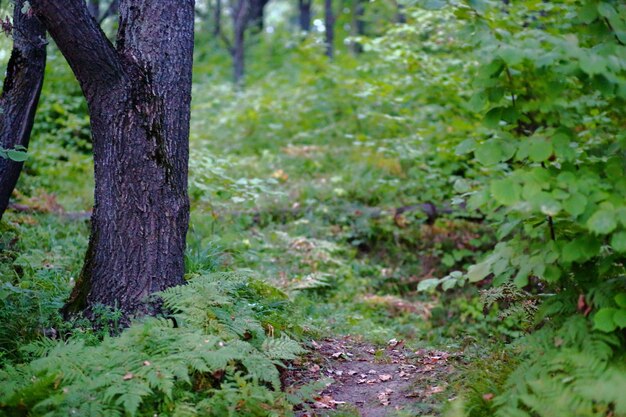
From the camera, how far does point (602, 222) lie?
3029mm

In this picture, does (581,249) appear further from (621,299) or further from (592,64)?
(592,64)

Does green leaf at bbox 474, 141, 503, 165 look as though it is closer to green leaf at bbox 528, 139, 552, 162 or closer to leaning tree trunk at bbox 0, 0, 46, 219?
green leaf at bbox 528, 139, 552, 162

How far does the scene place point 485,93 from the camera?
3.75m

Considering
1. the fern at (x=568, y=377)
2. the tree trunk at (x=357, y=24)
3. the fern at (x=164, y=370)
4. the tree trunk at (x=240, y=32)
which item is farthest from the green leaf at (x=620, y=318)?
the tree trunk at (x=357, y=24)

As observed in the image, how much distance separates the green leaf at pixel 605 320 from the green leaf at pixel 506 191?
818 mm

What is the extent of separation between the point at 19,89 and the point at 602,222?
4.72 metres

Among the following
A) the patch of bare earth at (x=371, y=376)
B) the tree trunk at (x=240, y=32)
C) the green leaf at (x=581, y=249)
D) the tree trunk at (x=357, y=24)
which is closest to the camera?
the green leaf at (x=581, y=249)

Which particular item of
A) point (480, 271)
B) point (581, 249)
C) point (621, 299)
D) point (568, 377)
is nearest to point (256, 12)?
point (480, 271)

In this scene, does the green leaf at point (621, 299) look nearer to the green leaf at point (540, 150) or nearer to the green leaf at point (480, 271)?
the green leaf at point (480, 271)

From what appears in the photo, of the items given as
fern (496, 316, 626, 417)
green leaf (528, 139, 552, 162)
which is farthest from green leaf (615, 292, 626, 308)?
green leaf (528, 139, 552, 162)

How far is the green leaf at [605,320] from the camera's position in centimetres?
323

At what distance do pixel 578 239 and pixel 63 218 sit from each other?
257 inches

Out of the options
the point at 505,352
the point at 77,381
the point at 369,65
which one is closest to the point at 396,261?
the point at 505,352

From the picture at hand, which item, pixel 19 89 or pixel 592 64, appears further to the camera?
pixel 19 89
